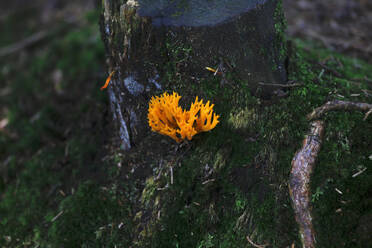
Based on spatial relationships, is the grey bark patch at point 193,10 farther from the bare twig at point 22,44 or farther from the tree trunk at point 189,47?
the bare twig at point 22,44

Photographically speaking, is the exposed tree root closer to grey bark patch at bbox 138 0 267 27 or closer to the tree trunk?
the tree trunk

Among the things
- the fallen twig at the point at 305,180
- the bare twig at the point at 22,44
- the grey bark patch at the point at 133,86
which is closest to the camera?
the fallen twig at the point at 305,180

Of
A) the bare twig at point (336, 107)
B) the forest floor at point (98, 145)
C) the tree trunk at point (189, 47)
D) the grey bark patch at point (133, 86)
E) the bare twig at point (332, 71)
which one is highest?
the tree trunk at point (189, 47)

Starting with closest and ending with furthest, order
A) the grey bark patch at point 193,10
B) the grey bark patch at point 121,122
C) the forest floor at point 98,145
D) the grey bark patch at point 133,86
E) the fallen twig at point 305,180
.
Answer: the fallen twig at point 305,180 → the forest floor at point 98,145 → the grey bark patch at point 193,10 → the grey bark patch at point 133,86 → the grey bark patch at point 121,122

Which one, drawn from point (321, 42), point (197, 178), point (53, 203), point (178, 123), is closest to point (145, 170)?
point (197, 178)

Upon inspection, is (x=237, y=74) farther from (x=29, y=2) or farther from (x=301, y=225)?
(x=29, y=2)

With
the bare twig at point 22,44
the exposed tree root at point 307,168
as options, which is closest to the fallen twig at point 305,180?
the exposed tree root at point 307,168

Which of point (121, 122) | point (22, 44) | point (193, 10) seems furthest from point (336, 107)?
point (22, 44)
